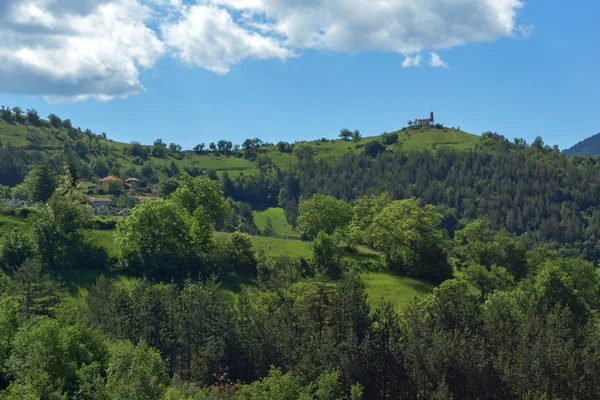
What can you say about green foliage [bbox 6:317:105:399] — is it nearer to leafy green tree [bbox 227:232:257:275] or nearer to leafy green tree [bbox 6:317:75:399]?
leafy green tree [bbox 6:317:75:399]

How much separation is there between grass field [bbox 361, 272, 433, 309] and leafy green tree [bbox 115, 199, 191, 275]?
89.8ft

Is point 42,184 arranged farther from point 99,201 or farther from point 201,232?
point 99,201

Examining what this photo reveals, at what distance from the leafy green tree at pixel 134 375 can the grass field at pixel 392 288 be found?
3798cm

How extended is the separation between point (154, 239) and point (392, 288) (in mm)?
35447

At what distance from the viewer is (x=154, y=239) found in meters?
83.9

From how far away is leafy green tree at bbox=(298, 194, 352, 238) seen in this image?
348ft

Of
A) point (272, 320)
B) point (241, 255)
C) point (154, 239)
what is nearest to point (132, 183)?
point (154, 239)

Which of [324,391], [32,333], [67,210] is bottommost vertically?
[324,391]

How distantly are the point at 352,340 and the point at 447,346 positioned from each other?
324 inches

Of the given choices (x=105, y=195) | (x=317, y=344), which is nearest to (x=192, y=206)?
(x=317, y=344)

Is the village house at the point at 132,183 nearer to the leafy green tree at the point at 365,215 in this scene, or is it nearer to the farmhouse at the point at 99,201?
the farmhouse at the point at 99,201

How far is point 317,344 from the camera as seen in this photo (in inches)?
2040

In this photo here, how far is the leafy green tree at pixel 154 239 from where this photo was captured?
269ft

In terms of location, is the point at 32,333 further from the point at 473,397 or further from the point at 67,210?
the point at 67,210
